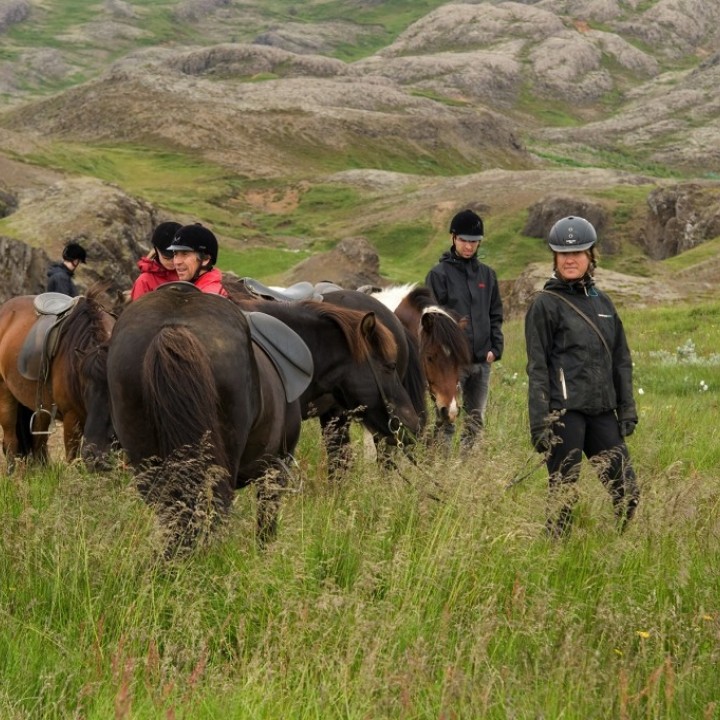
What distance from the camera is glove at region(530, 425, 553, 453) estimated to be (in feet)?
20.2

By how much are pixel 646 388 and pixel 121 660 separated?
1108 centimetres

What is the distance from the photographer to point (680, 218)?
44.6 metres

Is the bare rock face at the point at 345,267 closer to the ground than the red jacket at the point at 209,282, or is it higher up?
closer to the ground

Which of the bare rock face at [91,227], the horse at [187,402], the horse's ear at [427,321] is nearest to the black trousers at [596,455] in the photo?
the horse at [187,402]

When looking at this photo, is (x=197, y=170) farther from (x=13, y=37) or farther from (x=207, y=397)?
(x=13, y=37)

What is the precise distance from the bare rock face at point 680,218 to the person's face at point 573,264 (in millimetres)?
38585

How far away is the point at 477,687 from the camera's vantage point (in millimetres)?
3781

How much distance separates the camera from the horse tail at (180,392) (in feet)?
15.9

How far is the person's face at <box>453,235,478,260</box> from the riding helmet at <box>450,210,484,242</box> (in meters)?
0.04

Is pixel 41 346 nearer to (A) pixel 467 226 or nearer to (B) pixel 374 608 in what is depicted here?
(A) pixel 467 226

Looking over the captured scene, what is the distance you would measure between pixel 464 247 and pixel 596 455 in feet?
13.3

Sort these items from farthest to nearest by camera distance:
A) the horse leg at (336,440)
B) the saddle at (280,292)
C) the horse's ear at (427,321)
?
the horse's ear at (427,321) → the saddle at (280,292) → the horse leg at (336,440)

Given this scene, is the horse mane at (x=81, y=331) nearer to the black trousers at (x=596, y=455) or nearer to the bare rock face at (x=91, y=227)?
the black trousers at (x=596, y=455)

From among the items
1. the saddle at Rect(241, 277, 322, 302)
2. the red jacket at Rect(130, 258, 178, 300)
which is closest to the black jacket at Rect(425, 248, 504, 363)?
the saddle at Rect(241, 277, 322, 302)
